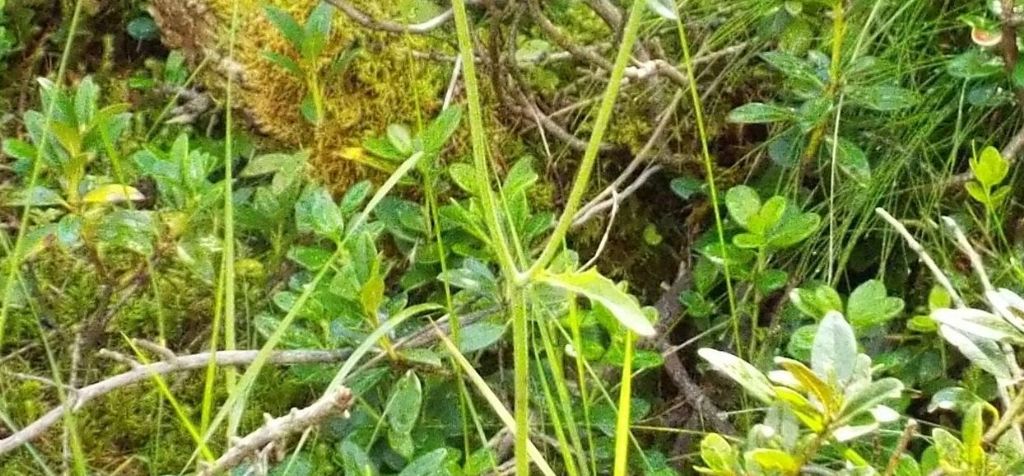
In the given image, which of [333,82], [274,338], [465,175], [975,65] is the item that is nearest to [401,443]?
[274,338]

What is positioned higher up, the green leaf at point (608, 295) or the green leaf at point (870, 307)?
the green leaf at point (608, 295)

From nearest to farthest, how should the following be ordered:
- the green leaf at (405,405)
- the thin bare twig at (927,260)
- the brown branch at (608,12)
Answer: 1. the thin bare twig at (927,260)
2. the green leaf at (405,405)
3. the brown branch at (608,12)

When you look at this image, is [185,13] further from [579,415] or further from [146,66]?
[579,415]

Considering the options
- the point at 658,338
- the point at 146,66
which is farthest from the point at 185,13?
the point at 658,338

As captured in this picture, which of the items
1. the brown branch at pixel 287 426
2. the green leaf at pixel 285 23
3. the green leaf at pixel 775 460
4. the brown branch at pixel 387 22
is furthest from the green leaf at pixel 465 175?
the green leaf at pixel 775 460

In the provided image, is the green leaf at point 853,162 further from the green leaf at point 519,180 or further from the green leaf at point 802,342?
the green leaf at point 519,180

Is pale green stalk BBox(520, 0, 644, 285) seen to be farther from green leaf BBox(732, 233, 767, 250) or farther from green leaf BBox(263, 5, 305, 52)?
green leaf BBox(263, 5, 305, 52)

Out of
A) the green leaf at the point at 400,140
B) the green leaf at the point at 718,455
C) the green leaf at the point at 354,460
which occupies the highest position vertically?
the green leaf at the point at 400,140
